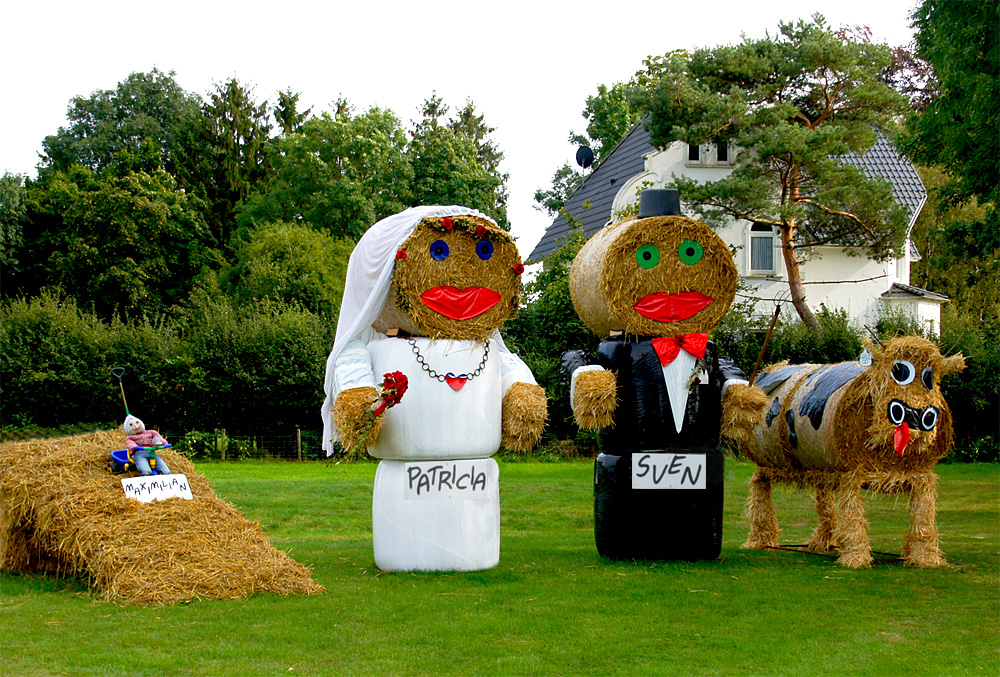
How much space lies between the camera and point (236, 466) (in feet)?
57.8

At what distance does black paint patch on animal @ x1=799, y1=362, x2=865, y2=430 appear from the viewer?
810cm

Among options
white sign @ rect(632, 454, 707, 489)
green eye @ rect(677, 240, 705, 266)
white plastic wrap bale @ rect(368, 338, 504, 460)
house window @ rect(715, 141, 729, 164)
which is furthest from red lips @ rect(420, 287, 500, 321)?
house window @ rect(715, 141, 729, 164)

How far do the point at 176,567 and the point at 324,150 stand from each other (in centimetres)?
2613

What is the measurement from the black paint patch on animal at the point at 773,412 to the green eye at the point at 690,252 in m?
1.61

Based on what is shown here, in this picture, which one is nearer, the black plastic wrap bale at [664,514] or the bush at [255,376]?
the black plastic wrap bale at [664,514]

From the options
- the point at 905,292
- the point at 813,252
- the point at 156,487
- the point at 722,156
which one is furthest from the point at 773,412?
the point at 905,292

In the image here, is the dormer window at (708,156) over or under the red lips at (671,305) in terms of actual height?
over

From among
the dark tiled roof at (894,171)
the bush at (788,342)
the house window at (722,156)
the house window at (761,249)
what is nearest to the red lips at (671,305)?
the bush at (788,342)

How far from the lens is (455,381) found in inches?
301

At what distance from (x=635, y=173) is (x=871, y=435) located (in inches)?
684

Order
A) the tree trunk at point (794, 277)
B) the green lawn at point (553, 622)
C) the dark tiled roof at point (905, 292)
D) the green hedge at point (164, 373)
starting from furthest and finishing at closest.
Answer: the dark tiled roof at point (905, 292)
the tree trunk at point (794, 277)
the green hedge at point (164, 373)
the green lawn at point (553, 622)

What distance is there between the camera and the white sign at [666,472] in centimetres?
789

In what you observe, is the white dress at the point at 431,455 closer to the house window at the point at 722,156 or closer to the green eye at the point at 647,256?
the green eye at the point at 647,256

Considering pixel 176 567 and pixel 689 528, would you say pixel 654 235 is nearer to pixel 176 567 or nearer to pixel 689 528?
pixel 689 528
